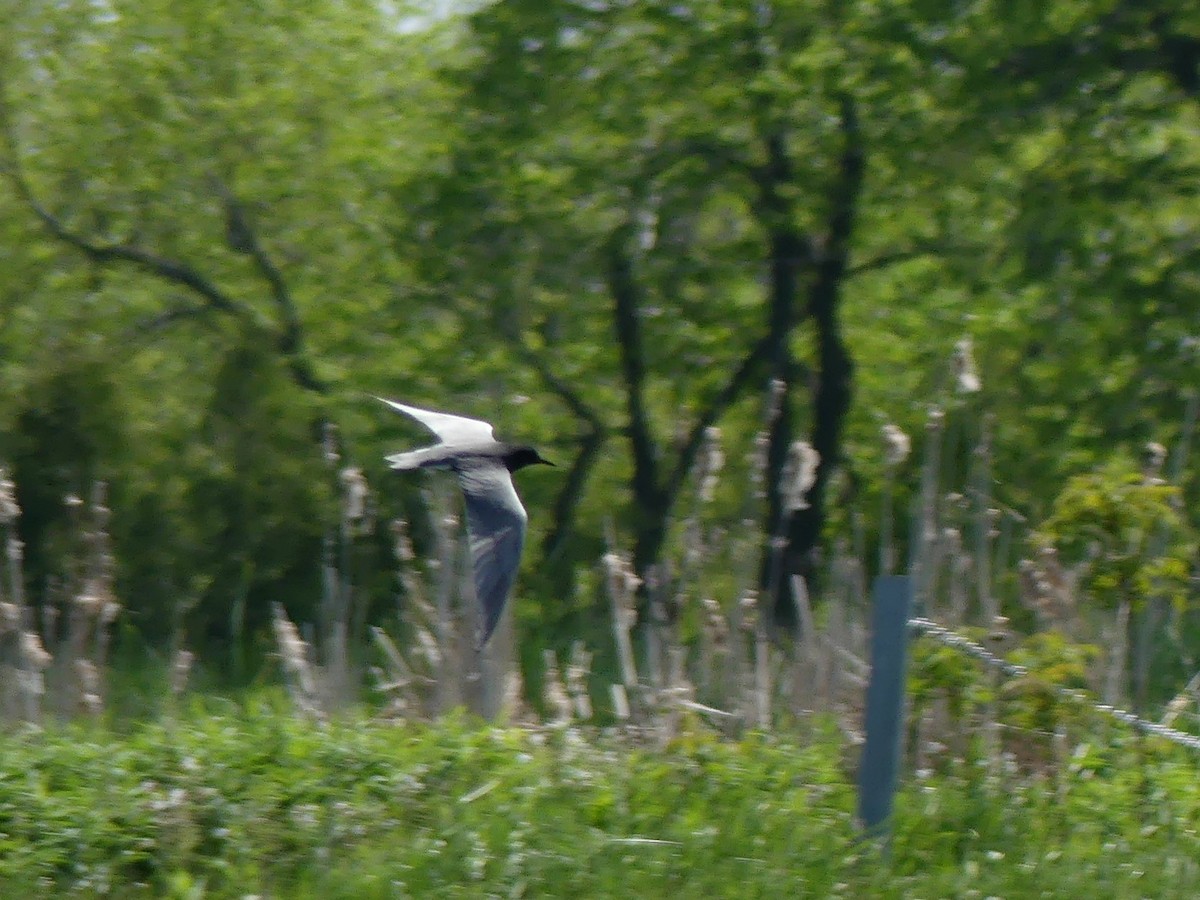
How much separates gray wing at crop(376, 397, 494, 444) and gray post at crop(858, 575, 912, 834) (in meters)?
1.33

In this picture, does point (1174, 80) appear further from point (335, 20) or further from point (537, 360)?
point (335, 20)

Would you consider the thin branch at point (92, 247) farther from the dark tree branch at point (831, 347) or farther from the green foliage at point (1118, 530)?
the green foliage at point (1118, 530)

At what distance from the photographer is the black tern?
455cm

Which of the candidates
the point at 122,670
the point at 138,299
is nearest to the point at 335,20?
the point at 138,299

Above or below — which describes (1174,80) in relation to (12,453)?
above

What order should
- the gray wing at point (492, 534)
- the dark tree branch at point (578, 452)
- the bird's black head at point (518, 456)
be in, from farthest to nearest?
the dark tree branch at point (578, 452), the bird's black head at point (518, 456), the gray wing at point (492, 534)

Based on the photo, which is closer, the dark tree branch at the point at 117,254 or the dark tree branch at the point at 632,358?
the dark tree branch at the point at 632,358

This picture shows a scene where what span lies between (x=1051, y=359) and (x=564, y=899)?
711 centimetres

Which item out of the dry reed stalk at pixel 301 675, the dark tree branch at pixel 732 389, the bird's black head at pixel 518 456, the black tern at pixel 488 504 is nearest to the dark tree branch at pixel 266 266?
the dark tree branch at pixel 732 389

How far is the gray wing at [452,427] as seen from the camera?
19.3ft

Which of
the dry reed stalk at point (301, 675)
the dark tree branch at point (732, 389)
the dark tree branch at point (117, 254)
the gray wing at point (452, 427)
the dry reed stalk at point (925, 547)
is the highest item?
the dark tree branch at point (117, 254)

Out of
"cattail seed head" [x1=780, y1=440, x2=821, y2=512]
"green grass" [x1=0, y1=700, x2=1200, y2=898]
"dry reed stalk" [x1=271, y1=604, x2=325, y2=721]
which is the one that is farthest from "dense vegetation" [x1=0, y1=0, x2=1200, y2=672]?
"green grass" [x1=0, y1=700, x2=1200, y2=898]

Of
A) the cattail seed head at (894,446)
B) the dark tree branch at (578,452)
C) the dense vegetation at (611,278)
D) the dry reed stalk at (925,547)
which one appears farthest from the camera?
the dark tree branch at (578,452)

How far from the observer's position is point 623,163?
41.0 feet
